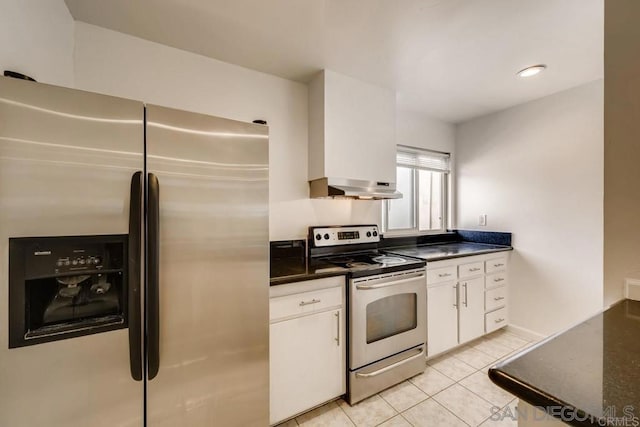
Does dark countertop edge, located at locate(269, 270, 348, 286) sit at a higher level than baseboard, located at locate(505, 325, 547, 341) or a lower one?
higher

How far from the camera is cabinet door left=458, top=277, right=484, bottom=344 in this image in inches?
90.5

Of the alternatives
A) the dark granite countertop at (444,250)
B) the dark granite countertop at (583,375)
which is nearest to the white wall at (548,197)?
the dark granite countertop at (444,250)

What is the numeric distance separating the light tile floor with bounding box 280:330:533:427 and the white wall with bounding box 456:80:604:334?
3.28ft

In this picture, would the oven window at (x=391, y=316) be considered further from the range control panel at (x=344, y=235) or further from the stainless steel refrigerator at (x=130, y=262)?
the stainless steel refrigerator at (x=130, y=262)

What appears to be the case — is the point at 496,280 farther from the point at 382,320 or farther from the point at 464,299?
the point at 382,320

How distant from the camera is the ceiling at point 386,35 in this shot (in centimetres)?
135

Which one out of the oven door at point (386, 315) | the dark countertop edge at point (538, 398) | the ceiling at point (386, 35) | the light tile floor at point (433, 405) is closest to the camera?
the dark countertop edge at point (538, 398)

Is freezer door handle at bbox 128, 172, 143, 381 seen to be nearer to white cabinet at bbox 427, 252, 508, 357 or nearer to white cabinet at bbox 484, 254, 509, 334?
white cabinet at bbox 427, 252, 508, 357

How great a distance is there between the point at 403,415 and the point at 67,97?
93.7 inches

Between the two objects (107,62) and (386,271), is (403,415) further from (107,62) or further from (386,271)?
(107,62)

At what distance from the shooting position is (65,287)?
36.4 inches

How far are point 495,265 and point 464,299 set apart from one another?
0.60 meters

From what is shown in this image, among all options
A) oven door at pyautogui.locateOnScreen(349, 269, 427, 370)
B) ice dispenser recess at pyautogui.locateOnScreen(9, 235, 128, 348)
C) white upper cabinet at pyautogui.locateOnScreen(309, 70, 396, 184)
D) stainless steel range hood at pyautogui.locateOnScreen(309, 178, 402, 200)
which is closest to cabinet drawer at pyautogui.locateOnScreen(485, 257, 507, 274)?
oven door at pyautogui.locateOnScreen(349, 269, 427, 370)

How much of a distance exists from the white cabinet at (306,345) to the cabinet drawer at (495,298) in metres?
1.72
